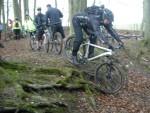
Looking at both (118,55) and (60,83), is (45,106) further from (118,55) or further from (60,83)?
(118,55)

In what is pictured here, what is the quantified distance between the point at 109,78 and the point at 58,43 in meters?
4.67

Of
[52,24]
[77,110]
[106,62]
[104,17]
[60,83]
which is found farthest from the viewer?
[52,24]

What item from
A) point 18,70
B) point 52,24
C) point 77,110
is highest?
point 52,24

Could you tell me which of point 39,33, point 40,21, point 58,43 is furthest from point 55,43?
point 40,21

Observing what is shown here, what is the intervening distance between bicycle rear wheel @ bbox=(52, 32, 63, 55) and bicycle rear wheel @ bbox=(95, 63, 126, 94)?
420 centimetres

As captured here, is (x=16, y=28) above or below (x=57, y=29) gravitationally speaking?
below

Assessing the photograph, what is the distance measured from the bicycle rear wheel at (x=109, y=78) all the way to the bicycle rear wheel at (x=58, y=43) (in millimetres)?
4204

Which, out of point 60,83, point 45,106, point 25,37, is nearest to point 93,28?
point 60,83

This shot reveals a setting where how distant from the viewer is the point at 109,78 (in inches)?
445

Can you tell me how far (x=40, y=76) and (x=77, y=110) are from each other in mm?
1635

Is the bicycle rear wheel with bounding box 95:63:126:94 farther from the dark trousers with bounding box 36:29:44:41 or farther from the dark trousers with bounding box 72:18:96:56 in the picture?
the dark trousers with bounding box 36:29:44:41

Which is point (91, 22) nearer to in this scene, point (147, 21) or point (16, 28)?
point (147, 21)

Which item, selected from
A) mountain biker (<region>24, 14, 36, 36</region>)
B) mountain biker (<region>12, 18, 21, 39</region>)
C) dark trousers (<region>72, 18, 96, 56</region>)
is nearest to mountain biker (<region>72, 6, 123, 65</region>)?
dark trousers (<region>72, 18, 96, 56</region>)

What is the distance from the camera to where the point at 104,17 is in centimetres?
1205
